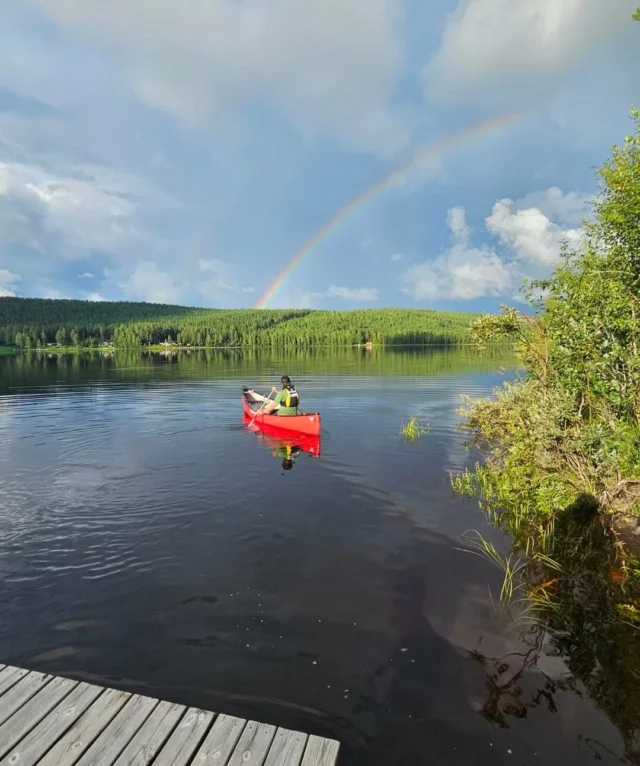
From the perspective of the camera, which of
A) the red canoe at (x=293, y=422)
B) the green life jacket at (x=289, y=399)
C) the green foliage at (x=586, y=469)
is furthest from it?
the green life jacket at (x=289, y=399)

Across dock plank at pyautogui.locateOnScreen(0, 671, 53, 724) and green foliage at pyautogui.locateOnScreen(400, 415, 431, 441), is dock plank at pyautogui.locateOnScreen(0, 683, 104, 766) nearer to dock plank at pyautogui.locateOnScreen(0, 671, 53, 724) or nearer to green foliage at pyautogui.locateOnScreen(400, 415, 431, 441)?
dock plank at pyautogui.locateOnScreen(0, 671, 53, 724)

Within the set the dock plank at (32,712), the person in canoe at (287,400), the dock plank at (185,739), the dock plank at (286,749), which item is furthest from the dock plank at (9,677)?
→ the person in canoe at (287,400)

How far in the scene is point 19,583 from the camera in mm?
9562

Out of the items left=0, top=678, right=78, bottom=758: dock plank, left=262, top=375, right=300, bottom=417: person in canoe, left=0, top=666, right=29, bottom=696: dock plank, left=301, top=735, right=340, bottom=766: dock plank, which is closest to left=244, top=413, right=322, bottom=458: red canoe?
left=262, top=375, right=300, bottom=417: person in canoe

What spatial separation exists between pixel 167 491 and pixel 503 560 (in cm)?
1044

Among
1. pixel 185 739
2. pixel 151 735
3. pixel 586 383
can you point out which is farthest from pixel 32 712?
pixel 586 383

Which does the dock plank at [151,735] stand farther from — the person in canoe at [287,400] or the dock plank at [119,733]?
the person in canoe at [287,400]

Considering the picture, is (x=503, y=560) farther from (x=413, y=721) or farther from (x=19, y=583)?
(x=19, y=583)

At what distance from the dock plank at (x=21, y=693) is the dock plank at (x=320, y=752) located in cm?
336

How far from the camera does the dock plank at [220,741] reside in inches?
181

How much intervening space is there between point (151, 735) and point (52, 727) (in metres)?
1.11

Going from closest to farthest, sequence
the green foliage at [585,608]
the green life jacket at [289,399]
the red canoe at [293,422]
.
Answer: the green foliage at [585,608], the red canoe at [293,422], the green life jacket at [289,399]

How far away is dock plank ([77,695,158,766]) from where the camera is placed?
4.54 metres

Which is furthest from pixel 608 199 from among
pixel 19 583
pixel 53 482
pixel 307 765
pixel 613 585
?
pixel 53 482
